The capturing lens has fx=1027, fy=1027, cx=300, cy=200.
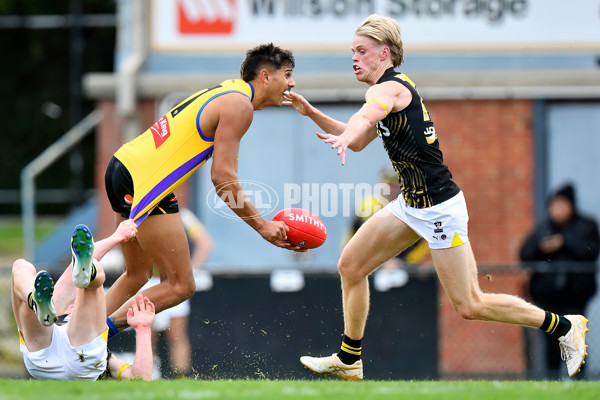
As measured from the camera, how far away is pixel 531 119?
12742mm

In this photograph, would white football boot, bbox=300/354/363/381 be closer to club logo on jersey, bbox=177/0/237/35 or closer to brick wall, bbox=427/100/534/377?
brick wall, bbox=427/100/534/377

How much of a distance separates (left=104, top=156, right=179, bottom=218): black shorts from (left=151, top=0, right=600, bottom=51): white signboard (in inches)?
246

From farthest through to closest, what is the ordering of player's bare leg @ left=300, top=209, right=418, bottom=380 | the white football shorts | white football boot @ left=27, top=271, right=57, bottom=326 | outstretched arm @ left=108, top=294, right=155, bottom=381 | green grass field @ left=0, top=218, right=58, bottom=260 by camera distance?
1. green grass field @ left=0, top=218, right=58, bottom=260
2. the white football shorts
3. player's bare leg @ left=300, top=209, right=418, bottom=380
4. outstretched arm @ left=108, top=294, right=155, bottom=381
5. white football boot @ left=27, top=271, right=57, bottom=326

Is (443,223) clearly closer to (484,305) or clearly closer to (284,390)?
(484,305)

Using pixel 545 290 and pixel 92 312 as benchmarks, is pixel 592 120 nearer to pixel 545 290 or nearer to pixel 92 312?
pixel 545 290

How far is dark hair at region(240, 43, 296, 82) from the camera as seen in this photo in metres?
7.26

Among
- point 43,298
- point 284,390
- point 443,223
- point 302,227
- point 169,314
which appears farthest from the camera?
point 169,314

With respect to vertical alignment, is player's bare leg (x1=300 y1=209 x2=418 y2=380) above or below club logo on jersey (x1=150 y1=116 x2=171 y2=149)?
below

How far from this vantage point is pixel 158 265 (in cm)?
727

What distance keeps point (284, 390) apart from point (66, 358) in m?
1.62

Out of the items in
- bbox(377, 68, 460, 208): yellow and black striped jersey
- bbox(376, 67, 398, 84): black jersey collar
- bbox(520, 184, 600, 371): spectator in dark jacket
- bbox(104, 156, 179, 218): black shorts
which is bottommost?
bbox(520, 184, 600, 371): spectator in dark jacket

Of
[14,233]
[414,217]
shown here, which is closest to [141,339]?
[414,217]

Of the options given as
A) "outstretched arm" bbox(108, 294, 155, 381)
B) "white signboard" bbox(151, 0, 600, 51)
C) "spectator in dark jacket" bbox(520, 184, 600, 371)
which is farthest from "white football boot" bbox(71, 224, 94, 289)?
"white signboard" bbox(151, 0, 600, 51)

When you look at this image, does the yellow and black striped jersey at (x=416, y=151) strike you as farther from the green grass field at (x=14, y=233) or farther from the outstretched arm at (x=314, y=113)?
the green grass field at (x=14, y=233)
